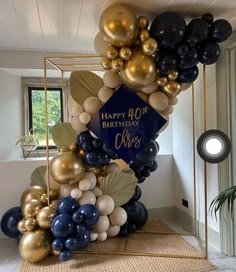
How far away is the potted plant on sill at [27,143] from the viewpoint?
11.4ft

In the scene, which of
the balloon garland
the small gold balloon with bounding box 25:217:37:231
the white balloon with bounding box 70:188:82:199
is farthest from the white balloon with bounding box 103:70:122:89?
the small gold balloon with bounding box 25:217:37:231

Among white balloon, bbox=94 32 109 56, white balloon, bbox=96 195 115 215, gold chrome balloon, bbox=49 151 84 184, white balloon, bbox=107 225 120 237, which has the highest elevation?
white balloon, bbox=94 32 109 56

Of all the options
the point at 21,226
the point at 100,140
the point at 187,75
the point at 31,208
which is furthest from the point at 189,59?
the point at 21,226

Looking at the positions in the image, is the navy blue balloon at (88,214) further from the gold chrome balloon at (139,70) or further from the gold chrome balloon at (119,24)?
the gold chrome balloon at (119,24)

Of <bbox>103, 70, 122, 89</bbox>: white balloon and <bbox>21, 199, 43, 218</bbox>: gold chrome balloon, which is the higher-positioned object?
→ <bbox>103, 70, 122, 89</bbox>: white balloon

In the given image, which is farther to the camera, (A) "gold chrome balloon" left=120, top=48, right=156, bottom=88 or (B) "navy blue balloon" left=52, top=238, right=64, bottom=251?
(B) "navy blue balloon" left=52, top=238, right=64, bottom=251

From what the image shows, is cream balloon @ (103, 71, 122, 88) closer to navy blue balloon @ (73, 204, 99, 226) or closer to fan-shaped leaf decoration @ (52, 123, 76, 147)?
fan-shaped leaf decoration @ (52, 123, 76, 147)

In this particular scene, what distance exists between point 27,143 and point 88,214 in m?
1.63

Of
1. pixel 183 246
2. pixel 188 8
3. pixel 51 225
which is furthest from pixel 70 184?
pixel 188 8

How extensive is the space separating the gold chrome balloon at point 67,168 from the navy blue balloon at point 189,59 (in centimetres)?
119

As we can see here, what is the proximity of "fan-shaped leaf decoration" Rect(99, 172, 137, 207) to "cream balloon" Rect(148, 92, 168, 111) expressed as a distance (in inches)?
28.4

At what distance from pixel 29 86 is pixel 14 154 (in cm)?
96

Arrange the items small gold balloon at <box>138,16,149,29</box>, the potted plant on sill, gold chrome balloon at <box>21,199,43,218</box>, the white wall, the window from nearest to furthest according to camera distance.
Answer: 1. small gold balloon at <box>138,16,149,29</box>
2. gold chrome balloon at <box>21,199,43,218</box>
3. the white wall
4. the potted plant on sill
5. the window

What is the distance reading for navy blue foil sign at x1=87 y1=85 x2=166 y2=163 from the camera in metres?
2.33
